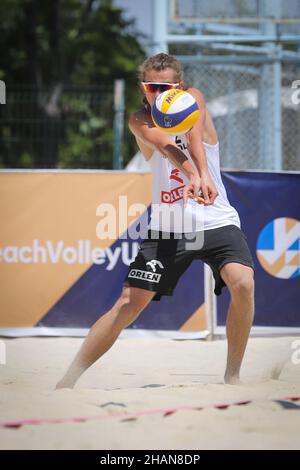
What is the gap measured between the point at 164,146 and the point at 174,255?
0.65 meters

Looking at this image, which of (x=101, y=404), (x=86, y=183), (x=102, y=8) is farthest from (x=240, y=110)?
(x=102, y=8)

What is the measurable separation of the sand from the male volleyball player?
313 millimetres

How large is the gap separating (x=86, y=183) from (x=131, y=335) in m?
1.43

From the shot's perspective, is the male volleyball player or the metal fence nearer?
the male volleyball player

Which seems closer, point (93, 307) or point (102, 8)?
point (93, 307)

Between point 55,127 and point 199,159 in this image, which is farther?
point 55,127

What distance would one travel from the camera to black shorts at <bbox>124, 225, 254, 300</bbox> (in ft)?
14.5

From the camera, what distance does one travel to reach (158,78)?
4391mm

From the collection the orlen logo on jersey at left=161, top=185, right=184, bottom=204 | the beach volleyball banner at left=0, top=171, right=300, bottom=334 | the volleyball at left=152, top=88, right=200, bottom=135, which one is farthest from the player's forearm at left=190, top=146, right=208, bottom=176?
the beach volleyball banner at left=0, top=171, right=300, bottom=334

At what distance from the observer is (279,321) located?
6.96 m

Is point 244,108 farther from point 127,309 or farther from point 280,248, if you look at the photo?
point 127,309

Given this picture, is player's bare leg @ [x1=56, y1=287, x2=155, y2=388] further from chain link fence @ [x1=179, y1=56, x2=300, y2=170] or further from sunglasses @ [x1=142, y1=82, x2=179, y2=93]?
chain link fence @ [x1=179, y1=56, x2=300, y2=170]

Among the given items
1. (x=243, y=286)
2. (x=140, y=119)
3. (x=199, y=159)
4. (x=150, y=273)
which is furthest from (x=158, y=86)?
(x=243, y=286)
